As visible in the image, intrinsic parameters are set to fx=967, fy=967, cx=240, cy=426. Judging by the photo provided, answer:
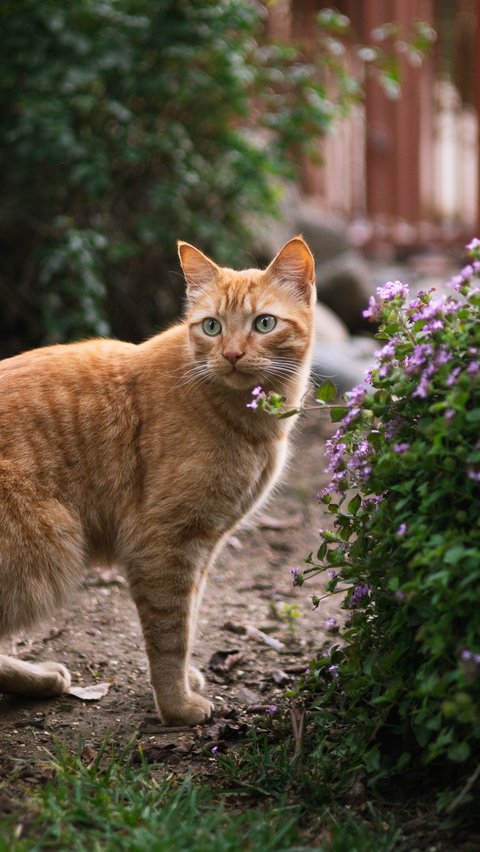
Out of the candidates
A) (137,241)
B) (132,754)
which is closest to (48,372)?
(132,754)

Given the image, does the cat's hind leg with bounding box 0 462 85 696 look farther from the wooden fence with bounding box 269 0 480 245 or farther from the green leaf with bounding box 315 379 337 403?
the wooden fence with bounding box 269 0 480 245

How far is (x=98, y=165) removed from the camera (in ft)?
18.9

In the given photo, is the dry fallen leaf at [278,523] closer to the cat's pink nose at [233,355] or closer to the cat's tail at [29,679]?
the cat's tail at [29,679]

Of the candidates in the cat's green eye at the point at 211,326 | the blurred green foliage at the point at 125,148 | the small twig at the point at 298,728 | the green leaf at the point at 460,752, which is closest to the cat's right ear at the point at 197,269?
the cat's green eye at the point at 211,326

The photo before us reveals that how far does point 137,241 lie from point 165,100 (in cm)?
94

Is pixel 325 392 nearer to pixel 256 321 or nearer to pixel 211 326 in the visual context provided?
pixel 256 321

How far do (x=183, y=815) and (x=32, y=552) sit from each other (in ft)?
3.12

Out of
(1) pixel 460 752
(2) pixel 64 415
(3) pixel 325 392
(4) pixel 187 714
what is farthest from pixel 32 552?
(1) pixel 460 752

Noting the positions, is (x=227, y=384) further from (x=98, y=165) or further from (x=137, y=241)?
(x=137, y=241)

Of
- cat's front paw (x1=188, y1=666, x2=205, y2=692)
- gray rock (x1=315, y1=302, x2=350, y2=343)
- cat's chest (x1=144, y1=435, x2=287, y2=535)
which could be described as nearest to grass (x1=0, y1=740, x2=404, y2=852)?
cat's front paw (x1=188, y1=666, x2=205, y2=692)

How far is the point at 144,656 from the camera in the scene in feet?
12.2

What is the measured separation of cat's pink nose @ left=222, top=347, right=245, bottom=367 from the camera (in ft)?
10.0

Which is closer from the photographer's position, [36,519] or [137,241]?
[36,519]

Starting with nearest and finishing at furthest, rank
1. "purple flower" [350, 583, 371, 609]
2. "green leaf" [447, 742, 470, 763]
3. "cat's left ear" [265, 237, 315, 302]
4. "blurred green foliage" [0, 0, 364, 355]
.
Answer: "green leaf" [447, 742, 470, 763] < "purple flower" [350, 583, 371, 609] < "cat's left ear" [265, 237, 315, 302] < "blurred green foliage" [0, 0, 364, 355]
